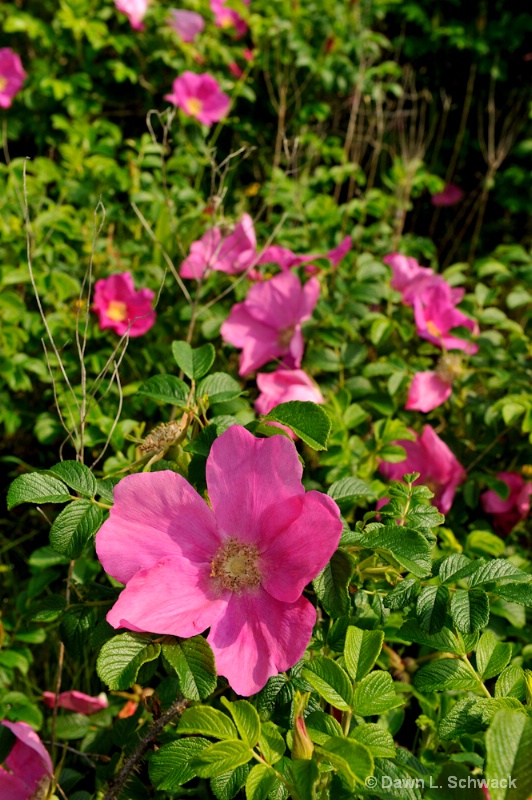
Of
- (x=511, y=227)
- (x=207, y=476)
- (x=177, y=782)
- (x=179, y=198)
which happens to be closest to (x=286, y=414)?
(x=207, y=476)

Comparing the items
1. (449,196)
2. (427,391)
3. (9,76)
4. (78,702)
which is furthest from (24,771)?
(449,196)

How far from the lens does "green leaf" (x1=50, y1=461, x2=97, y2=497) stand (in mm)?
787

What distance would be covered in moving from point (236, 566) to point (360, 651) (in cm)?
17

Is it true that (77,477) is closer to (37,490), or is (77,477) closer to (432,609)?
(37,490)

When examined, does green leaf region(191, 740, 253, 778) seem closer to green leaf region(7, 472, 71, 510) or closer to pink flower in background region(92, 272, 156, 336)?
green leaf region(7, 472, 71, 510)

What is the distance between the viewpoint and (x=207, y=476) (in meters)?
0.79

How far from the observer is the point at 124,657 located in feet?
2.35

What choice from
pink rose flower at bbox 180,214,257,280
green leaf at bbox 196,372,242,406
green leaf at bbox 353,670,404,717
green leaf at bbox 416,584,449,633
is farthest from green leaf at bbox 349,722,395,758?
pink rose flower at bbox 180,214,257,280

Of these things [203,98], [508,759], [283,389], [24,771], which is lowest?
[24,771]

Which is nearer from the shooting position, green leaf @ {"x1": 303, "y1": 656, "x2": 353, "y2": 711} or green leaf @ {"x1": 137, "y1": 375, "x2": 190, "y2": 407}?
green leaf @ {"x1": 303, "y1": 656, "x2": 353, "y2": 711}

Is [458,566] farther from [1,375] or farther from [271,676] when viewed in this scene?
[1,375]

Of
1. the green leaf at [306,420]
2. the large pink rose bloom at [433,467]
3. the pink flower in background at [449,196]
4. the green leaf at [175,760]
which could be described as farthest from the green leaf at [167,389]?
the pink flower in background at [449,196]

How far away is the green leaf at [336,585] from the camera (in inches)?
29.5

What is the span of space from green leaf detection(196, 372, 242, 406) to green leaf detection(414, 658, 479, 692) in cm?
41
